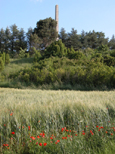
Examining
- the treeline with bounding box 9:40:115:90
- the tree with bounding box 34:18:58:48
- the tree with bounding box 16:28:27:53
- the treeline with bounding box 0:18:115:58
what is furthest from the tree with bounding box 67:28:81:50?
the treeline with bounding box 9:40:115:90

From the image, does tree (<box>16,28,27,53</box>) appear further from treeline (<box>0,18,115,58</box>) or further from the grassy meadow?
the grassy meadow

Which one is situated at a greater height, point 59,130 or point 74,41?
point 74,41

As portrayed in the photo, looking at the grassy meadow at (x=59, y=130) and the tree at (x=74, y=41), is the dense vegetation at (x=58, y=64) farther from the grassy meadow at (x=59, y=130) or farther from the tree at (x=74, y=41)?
the grassy meadow at (x=59, y=130)

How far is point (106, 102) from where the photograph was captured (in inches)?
196

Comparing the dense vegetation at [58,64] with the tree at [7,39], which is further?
the tree at [7,39]

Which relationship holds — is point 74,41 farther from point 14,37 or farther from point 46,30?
point 14,37

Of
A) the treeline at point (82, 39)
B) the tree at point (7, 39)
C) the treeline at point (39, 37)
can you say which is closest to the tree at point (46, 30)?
the treeline at point (39, 37)

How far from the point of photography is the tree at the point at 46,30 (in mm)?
37375

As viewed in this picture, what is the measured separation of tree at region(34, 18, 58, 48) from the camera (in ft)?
123

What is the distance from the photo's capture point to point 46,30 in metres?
37.5

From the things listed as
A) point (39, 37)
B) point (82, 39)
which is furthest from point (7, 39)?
point (82, 39)

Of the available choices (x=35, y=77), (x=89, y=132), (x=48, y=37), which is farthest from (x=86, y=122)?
(x=48, y=37)

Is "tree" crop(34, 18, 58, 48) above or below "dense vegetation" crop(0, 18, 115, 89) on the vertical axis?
above

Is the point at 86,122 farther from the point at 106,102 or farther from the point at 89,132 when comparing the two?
the point at 106,102
